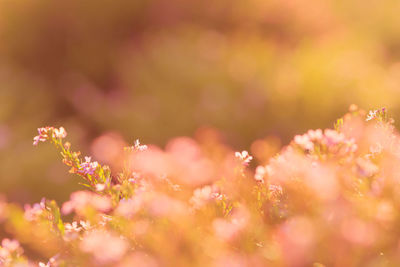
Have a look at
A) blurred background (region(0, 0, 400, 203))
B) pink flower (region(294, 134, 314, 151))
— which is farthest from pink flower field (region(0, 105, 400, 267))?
blurred background (region(0, 0, 400, 203))

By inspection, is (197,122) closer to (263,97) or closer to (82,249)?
(263,97)

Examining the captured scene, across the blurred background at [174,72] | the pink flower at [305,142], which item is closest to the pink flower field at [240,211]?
the pink flower at [305,142]

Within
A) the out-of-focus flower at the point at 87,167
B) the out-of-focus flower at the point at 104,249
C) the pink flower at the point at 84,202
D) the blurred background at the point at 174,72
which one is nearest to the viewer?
the out-of-focus flower at the point at 104,249

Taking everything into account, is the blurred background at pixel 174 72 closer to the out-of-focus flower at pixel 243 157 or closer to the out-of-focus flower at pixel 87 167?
the out-of-focus flower at pixel 87 167

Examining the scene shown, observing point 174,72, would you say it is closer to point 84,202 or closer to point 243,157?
point 243,157

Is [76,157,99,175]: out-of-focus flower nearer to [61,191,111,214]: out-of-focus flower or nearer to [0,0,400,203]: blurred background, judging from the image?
[61,191,111,214]: out-of-focus flower

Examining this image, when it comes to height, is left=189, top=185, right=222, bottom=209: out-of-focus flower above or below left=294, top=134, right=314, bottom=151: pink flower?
below
